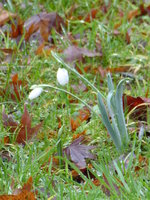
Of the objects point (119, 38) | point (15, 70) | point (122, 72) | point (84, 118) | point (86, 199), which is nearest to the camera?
point (86, 199)

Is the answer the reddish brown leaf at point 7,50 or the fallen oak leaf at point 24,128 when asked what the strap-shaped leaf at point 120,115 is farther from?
the reddish brown leaf at point 7,50

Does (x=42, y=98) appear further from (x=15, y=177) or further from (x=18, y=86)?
(x=15, y=177)

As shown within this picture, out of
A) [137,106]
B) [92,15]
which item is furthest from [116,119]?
[92,15]

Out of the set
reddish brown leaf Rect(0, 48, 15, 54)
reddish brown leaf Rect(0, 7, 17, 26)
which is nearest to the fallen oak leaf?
reddish brown leaf Rect(0, 48, 15, 54)

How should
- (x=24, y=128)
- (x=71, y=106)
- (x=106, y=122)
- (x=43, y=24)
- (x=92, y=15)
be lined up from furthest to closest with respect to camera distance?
(x=92, y=15)
(x=43, y=24)
(x=71, y=106)
(x=24, y=128)
(x=106, y=122)

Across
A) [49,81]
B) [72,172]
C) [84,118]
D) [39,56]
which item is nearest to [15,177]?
[72,172]

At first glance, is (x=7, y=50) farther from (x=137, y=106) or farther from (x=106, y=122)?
(x=106, y=122)

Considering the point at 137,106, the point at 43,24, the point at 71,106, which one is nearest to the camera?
the point at 137,106

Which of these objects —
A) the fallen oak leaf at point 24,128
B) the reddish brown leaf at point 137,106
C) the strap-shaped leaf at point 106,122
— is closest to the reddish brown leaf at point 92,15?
the reddish brown leaf at point 137,106
